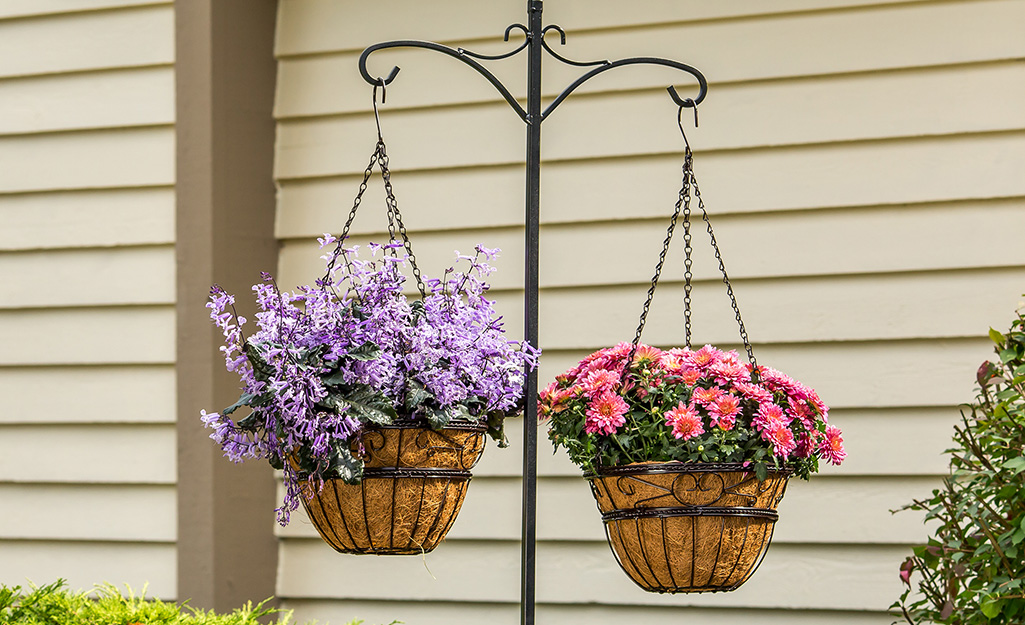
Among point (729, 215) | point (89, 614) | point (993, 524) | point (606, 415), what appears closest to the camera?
point (606, 415)

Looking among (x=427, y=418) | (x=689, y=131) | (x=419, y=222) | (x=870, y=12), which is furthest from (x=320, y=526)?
(x=870, y=12)

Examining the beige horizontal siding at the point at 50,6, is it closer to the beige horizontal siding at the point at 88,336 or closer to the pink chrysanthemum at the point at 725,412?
the beige horizontal siding at the point at 88,336

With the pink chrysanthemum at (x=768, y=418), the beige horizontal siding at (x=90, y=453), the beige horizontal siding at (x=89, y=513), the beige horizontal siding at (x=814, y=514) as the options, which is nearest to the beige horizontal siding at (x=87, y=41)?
the beige horizontal siding at (x=90, y=453)

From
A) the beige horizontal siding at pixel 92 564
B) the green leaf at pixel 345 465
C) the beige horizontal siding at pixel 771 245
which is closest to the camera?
the green leaf at pixel 345 465

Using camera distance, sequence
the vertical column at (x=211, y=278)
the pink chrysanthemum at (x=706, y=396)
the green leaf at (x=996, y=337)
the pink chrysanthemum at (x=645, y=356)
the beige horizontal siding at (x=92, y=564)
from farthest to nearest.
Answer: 1. the beige horizontal siding at (x=92, y=564)
2. the vertical column at (x=211, y=278)
3. the green leaf at (x=996, y=337)
4. the pink chrysanthemum at (x=645, y=356)
5. the pink chrysanthemum at (x=706, y=396)

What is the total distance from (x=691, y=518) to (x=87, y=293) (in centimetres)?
186

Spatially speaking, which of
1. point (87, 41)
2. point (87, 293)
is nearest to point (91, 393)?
point (87, 293)

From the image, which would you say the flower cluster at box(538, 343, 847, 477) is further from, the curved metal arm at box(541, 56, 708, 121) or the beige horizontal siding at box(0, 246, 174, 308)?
the beige horizontal siding at box(0, 246, 174, 308)

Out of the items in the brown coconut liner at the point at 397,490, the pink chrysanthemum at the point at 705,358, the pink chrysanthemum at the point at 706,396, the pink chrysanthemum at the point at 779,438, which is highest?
the pink chrysanthemum at the point at 705,358

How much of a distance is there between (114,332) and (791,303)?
1.76m

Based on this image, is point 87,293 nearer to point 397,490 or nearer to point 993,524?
point 397,490

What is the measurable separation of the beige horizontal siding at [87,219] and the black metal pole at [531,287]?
54.7 inches

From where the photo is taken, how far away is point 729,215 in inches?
97.3

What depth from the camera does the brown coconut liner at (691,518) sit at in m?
1.55
